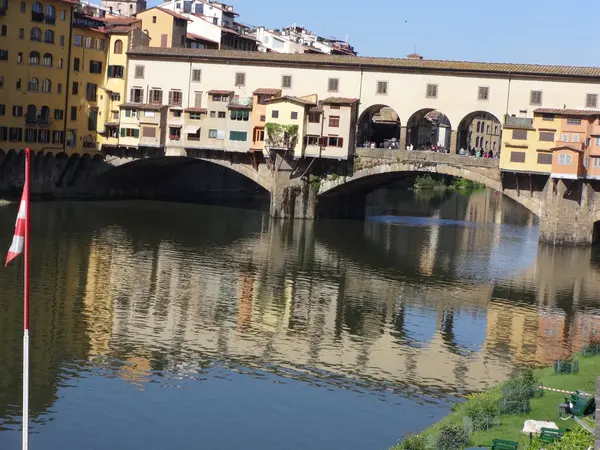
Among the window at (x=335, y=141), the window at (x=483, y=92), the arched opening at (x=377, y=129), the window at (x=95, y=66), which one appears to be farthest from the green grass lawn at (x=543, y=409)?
the window at (x=95, y=66)

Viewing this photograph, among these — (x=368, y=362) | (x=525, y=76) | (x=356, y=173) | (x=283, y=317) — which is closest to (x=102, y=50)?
(x=356, y=173)

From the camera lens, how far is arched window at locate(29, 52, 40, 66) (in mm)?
72375

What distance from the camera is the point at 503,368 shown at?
3234cm

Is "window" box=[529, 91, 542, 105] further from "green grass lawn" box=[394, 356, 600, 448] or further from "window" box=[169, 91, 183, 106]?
"green grass lawn" box=[394, 356, 600, 448]

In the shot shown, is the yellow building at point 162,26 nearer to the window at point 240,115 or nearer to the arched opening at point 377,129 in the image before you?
the window at point 240,115

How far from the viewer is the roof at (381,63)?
6500 centimetres

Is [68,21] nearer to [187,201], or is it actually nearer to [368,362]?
[187,201]

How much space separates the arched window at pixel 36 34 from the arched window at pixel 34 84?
2672mm

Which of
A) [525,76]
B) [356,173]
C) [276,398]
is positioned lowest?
[276,398]

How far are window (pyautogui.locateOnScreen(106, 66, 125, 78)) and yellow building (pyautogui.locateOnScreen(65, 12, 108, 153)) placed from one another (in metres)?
0.45

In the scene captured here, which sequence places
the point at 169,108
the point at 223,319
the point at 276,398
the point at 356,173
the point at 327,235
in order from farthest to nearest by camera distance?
the point at 169,108 → the point at 356,173 → the point at 327,235 → the point at 223,319 → the point at 276,398

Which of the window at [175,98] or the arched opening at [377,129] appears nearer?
the arched opening at [377,129]

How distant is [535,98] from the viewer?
65875 mm

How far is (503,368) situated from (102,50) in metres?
52.1
